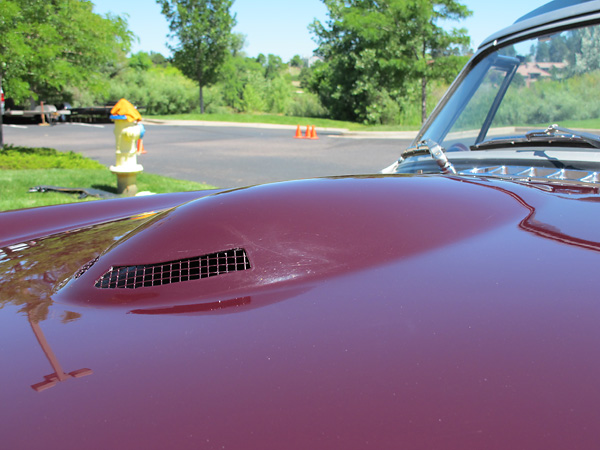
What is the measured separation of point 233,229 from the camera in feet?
4.55

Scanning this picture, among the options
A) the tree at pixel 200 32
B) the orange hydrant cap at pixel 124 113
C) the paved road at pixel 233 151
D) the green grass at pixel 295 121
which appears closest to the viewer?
the orange hydrant cap at pixel 124 113

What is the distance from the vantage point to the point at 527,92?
2.67 metres

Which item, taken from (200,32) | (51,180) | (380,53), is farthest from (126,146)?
(200,32)

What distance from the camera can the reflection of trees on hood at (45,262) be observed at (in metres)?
1.33

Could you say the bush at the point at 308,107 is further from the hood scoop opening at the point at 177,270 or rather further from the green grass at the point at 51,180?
the hood scoop opening at the point at 177,270

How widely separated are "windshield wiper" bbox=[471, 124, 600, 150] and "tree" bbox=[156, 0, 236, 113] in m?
26.6

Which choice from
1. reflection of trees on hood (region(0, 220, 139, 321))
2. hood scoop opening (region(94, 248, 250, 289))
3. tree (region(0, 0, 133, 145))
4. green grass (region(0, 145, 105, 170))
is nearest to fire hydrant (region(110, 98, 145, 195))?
green grass (region(0, 145, 105, 170))

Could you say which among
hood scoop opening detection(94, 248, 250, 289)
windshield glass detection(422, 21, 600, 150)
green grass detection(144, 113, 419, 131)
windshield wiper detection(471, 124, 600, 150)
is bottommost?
green grass detection(144, 113, 419, 131)

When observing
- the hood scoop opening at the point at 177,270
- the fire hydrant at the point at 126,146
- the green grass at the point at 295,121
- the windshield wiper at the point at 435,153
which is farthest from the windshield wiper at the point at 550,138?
the green grass at the point at 295,121

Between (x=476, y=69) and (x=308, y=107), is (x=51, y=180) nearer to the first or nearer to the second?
(x=476, y=69)

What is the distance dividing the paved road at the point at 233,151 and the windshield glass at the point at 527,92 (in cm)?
642

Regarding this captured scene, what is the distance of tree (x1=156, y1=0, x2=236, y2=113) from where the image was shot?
1061 inches

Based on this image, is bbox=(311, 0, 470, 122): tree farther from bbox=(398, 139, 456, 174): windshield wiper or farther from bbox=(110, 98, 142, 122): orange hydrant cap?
bbox=(398, 139, 456, 174): windshield wiper

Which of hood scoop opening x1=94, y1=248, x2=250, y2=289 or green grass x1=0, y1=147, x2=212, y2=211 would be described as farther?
green grass x1=0, y1=147, x2=212, y2=211
